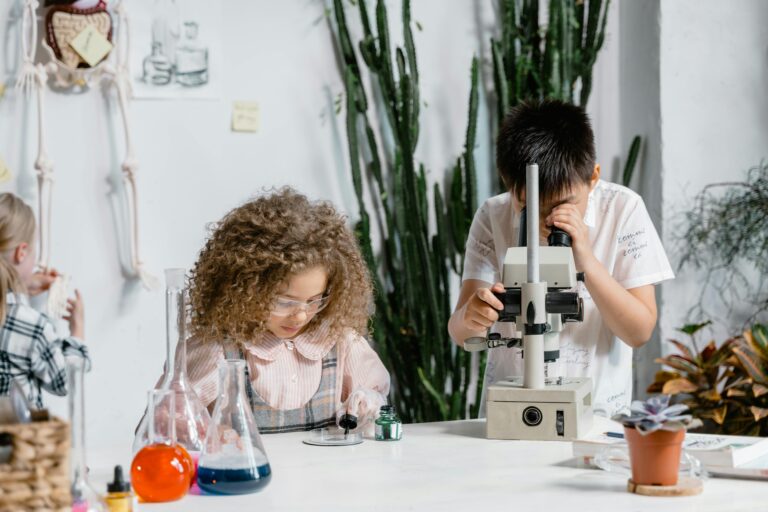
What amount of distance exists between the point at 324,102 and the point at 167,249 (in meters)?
0.75

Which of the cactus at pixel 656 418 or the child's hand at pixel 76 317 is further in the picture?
the child's hand at pixel 76 317

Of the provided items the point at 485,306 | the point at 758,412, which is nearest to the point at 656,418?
the point at 485,306

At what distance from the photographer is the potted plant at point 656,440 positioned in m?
1.32

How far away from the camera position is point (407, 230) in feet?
10.7

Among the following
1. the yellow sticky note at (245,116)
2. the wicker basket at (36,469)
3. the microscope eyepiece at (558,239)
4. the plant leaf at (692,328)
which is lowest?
the wicker basket at (36,469)

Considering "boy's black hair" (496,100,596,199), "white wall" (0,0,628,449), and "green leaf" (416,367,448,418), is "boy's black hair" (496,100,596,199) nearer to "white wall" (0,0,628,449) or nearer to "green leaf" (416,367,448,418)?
"green leaf" (416,367,448,418)

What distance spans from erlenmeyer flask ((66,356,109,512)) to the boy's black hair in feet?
3.56

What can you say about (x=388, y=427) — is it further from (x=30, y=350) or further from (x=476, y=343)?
(x=30, y=350)

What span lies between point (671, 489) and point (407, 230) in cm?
202

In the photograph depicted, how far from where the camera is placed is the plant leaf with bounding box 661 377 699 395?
2.96 metres

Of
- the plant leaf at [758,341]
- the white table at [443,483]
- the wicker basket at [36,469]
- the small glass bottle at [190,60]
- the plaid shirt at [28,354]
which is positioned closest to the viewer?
the wicker basket at [36,469]

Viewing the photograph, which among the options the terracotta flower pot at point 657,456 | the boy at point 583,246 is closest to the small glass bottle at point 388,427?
the boy at point 583,246

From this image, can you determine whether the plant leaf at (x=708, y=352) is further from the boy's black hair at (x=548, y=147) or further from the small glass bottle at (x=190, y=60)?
the small glass bottle at (x=190, y=60)

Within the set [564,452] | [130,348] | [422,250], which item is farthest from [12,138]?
[564,452]
